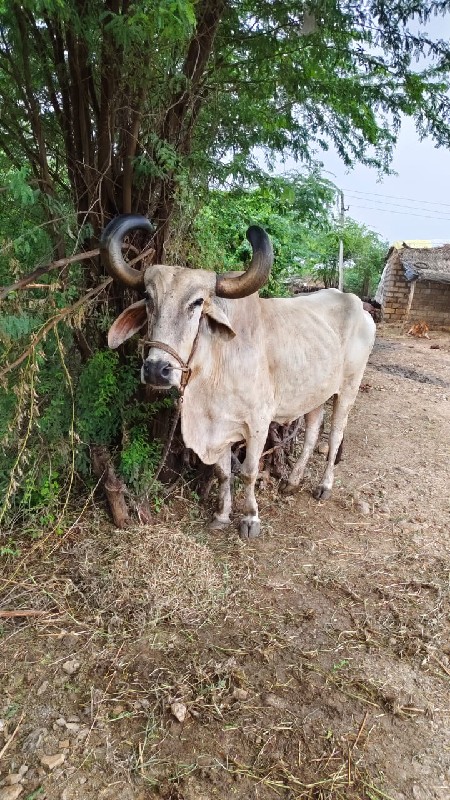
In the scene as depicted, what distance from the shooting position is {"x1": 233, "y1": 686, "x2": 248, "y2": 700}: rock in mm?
2482

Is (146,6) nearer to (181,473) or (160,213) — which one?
(160,213)

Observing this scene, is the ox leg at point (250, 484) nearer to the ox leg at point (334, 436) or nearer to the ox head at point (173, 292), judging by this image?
the ox leg at point (334, 436)

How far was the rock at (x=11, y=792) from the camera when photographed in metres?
1.99

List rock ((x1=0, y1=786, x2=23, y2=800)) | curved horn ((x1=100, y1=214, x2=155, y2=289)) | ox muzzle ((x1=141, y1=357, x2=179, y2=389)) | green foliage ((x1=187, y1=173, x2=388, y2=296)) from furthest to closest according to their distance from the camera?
green foliage ((x1=187, y1=173, x2=388, y2=296)) < curved horn ((x1=100, y1=214, x2=155, y2=289)) < ox muzzle ((x1=141, y1=357, x2=179, y2=389)) < rock ((x1=0, y1=786, x2=23, y2=800))

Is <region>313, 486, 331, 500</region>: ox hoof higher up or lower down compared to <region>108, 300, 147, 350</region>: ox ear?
lower down

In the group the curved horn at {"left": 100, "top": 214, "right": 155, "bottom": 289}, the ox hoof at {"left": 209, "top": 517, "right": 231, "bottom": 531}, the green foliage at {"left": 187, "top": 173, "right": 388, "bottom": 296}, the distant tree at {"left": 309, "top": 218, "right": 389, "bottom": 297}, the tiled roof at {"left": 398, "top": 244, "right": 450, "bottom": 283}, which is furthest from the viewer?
the distant tree at {"left": 309, "top": 218, "right": 389, "bottom": 297}

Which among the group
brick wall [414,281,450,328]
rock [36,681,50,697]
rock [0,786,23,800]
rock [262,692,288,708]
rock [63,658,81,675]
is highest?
rock [0,786,23,800]

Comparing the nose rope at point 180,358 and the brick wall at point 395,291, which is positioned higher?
the nose rope at point 180,358

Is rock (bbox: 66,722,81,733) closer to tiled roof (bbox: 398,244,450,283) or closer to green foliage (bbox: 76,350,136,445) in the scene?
green foliage (bbox: 76,350,136,445)

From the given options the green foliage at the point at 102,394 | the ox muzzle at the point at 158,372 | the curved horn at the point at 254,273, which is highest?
the curved horn at the point at 254,273

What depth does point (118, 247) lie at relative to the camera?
2.93 metres

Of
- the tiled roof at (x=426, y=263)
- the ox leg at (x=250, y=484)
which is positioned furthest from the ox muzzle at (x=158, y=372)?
the tiled roof at (x=426, y=263)

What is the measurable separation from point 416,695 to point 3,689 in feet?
6.26

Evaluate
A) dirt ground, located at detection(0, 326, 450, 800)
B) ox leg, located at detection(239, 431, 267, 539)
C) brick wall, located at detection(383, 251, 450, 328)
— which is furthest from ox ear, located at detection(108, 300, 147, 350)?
brick wall, located at detection(383, 251, 450, 328)
